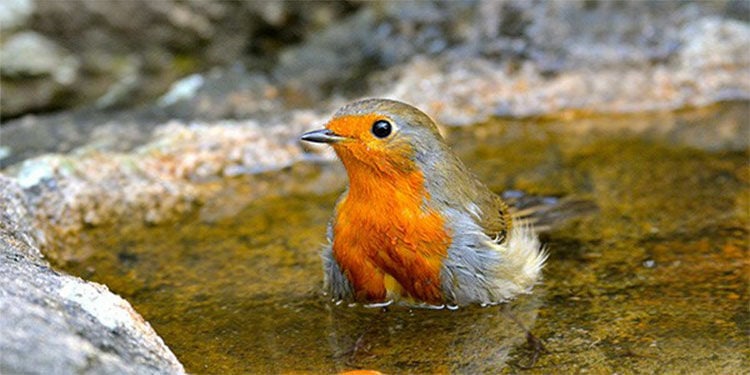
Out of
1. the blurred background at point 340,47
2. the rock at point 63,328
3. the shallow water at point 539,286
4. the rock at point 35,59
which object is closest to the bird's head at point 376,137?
the shallow water at point 539,286

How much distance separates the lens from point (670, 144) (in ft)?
20.2

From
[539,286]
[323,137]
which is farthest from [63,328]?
[539,286]

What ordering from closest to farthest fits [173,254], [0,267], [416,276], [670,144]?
1. [0,267]
2. [416,276]
3. [173,254]
4. [670,144]

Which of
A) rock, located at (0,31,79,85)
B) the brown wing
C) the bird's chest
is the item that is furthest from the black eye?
rock, located at (0,31,79,85)

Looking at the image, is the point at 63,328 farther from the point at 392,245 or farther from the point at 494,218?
the point at 494,218

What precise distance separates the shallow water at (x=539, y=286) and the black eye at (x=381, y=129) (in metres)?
0.75

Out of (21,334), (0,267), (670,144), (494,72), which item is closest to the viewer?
(21,334)

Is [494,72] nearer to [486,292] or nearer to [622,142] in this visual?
[622,142]

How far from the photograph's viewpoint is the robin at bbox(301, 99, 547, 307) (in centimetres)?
420

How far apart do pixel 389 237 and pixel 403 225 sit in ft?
0.25

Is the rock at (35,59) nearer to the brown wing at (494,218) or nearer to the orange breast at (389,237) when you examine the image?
the orange breast at (389,237)

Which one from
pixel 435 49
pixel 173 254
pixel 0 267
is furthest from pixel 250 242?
pixel 435 49

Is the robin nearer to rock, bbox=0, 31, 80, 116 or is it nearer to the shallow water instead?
the shallow water

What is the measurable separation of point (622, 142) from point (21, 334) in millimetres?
4438
